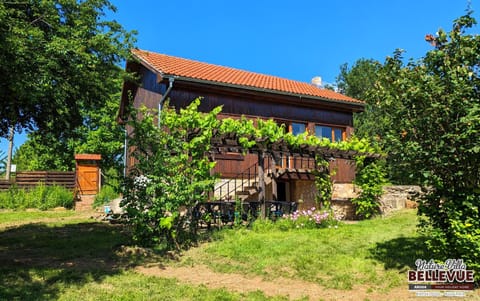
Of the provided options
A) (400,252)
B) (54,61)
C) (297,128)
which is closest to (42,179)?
(297,128)

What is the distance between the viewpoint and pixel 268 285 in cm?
508

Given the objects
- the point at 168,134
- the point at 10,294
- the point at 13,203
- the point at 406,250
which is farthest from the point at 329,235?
the point at 13,203

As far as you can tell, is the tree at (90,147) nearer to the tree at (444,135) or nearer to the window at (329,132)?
the window at (329,132)

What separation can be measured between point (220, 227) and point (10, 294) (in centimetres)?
499

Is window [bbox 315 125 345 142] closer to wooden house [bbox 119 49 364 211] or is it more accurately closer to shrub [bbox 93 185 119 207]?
wooden house [bbox 119 49 364 211]

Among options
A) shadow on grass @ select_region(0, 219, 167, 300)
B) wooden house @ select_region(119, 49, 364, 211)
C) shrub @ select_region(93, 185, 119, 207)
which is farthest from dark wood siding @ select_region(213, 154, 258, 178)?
shrub @ select_region(93, 185, 119, 207)

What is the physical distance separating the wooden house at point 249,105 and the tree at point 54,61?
10.4 feet

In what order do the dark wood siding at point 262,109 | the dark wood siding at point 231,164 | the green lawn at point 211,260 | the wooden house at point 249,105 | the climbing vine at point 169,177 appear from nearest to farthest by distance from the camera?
the green lawn at point 211,260 < the climbing vine at point 169,177 < the wooden house at point 249,105 < the dark wood siding at point 262,109 < the dark wood siding at point 231,164

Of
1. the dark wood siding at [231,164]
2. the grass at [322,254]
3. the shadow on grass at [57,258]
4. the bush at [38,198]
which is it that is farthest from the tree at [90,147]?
the grass at [322,254]

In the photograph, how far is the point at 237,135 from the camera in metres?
8.88

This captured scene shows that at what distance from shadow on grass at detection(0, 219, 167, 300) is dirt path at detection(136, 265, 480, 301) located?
835 mm

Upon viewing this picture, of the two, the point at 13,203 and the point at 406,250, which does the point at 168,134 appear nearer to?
the point at 406,250

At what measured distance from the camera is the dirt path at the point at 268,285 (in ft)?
14.8

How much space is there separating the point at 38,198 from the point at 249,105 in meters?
9.98
